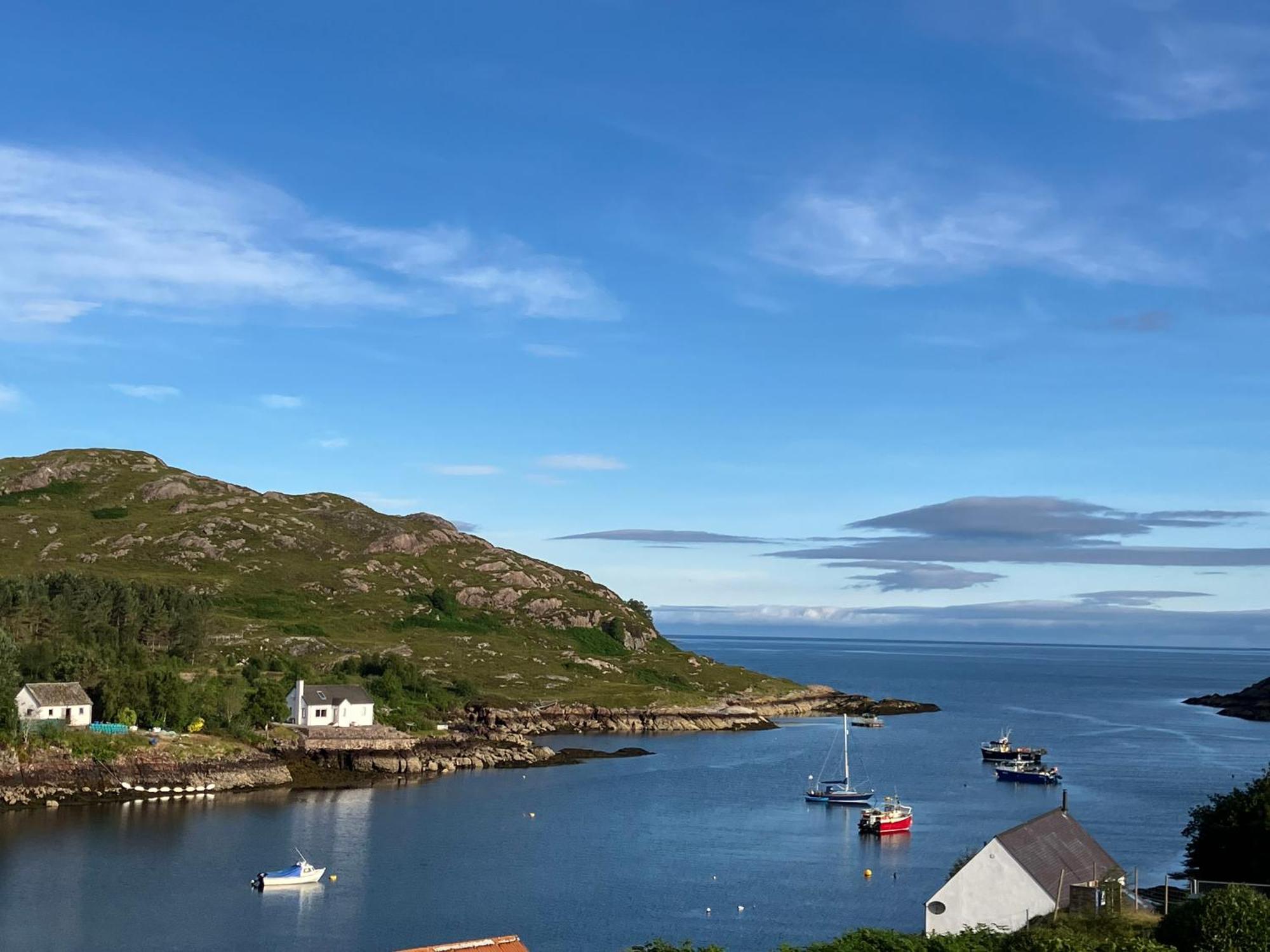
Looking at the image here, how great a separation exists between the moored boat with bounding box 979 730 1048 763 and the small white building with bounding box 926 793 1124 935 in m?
101

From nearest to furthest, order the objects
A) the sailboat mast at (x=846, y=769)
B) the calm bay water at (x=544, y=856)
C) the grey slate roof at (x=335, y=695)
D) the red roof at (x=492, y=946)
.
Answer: the red roof at (x=492, y=946) → the calm bay water at (x=544, y=856) → the sailboat mast at (x=846, y=769) → the grey slate roof at (x=335, y=695)

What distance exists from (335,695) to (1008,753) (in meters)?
85.6

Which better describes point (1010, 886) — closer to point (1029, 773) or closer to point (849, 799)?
point (849, 799)

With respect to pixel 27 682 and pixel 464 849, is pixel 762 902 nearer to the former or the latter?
pixel 464 849

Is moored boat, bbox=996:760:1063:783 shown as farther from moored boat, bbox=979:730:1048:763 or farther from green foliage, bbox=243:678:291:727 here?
green foliage, bbox=243:678:291:727

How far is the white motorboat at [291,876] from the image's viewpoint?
77625 millimetres

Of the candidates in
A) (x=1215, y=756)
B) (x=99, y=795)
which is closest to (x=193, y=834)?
(x=99, y=795)

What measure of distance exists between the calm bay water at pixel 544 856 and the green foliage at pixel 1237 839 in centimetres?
1752

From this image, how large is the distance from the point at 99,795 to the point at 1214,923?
299 ft

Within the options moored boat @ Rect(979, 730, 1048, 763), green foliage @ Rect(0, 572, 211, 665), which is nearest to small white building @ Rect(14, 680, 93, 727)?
green foliage @ Rect(0, 572, 211, 665)

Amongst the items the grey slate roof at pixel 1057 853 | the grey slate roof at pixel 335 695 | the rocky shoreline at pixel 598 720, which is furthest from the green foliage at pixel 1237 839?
the rocky shoreline at pixel 598 720

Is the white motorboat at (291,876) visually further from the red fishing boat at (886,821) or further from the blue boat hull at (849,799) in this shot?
the blue boat hull at (849,799)

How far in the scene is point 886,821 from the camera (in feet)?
341

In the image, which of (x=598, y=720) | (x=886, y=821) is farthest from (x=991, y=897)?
(x=598, y=720)
